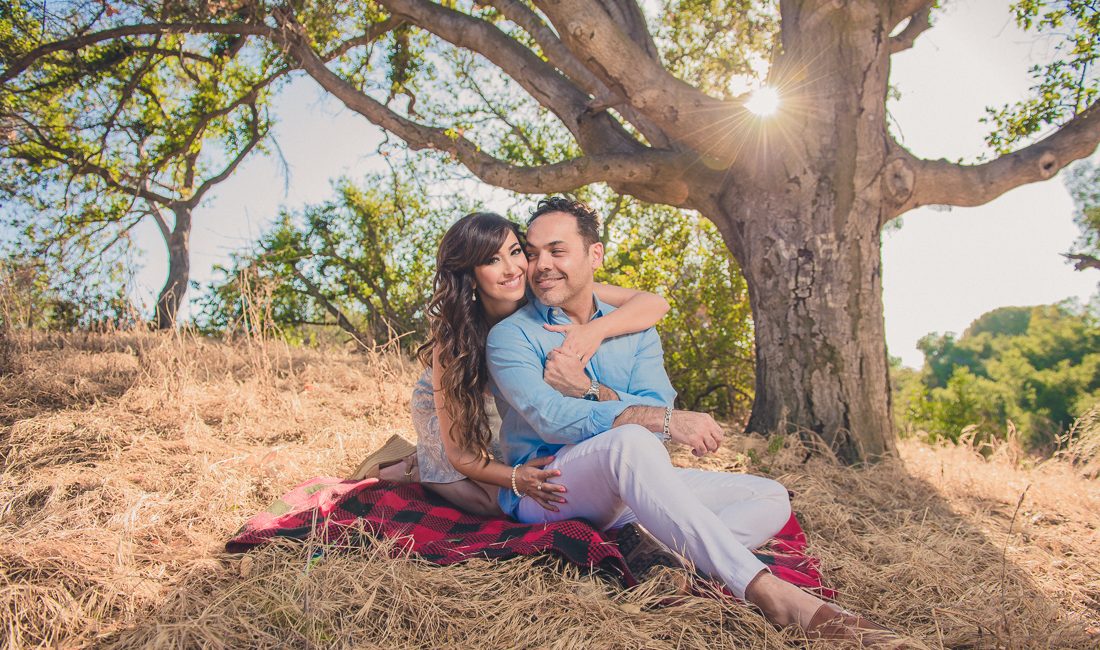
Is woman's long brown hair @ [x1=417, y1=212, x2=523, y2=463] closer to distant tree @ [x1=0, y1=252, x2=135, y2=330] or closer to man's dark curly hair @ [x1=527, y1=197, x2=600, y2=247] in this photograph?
man's dark curly hair @ [x1=527, y1=197, x2=600, y2=247]

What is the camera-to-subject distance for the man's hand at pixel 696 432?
2.53m

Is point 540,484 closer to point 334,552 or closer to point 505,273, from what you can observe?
point 334,552

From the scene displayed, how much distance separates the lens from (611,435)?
2430 millimetres

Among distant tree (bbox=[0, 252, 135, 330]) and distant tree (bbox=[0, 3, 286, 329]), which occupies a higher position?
distant tree (bbox=[0, 3, 286, 329])

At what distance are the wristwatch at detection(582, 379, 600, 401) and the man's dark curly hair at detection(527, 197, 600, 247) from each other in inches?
26.3

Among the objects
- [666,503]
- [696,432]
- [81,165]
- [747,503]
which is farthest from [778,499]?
[81,165]

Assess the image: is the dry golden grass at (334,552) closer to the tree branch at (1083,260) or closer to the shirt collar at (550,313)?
the shirt collar at (550,313)

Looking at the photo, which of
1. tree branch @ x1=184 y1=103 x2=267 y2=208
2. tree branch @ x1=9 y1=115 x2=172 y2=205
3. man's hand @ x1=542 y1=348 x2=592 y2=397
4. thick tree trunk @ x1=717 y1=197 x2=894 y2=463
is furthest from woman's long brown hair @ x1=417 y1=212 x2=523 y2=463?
tree branch @ x1=184 y1=103 x2=267 y2=208

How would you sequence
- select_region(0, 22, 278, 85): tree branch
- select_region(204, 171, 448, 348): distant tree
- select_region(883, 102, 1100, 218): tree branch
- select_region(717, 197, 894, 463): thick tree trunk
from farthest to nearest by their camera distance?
select_region(204, 171, 448, 348): distant tree < select_region(0, 22, 278, 85): tree branch < select_region(883, 102, 1100, 218): tree branch < select_region(717, 197, 894, 463): thick tree trunk

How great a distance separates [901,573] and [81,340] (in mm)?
7559

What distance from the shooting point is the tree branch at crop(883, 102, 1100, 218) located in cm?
538

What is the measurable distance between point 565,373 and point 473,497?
2.65ft

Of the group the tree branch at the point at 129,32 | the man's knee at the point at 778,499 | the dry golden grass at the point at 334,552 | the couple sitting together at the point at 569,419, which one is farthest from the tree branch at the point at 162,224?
the man's knee at the point at 778,499

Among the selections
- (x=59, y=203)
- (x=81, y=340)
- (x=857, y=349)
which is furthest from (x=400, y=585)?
(x=59, y=203)
